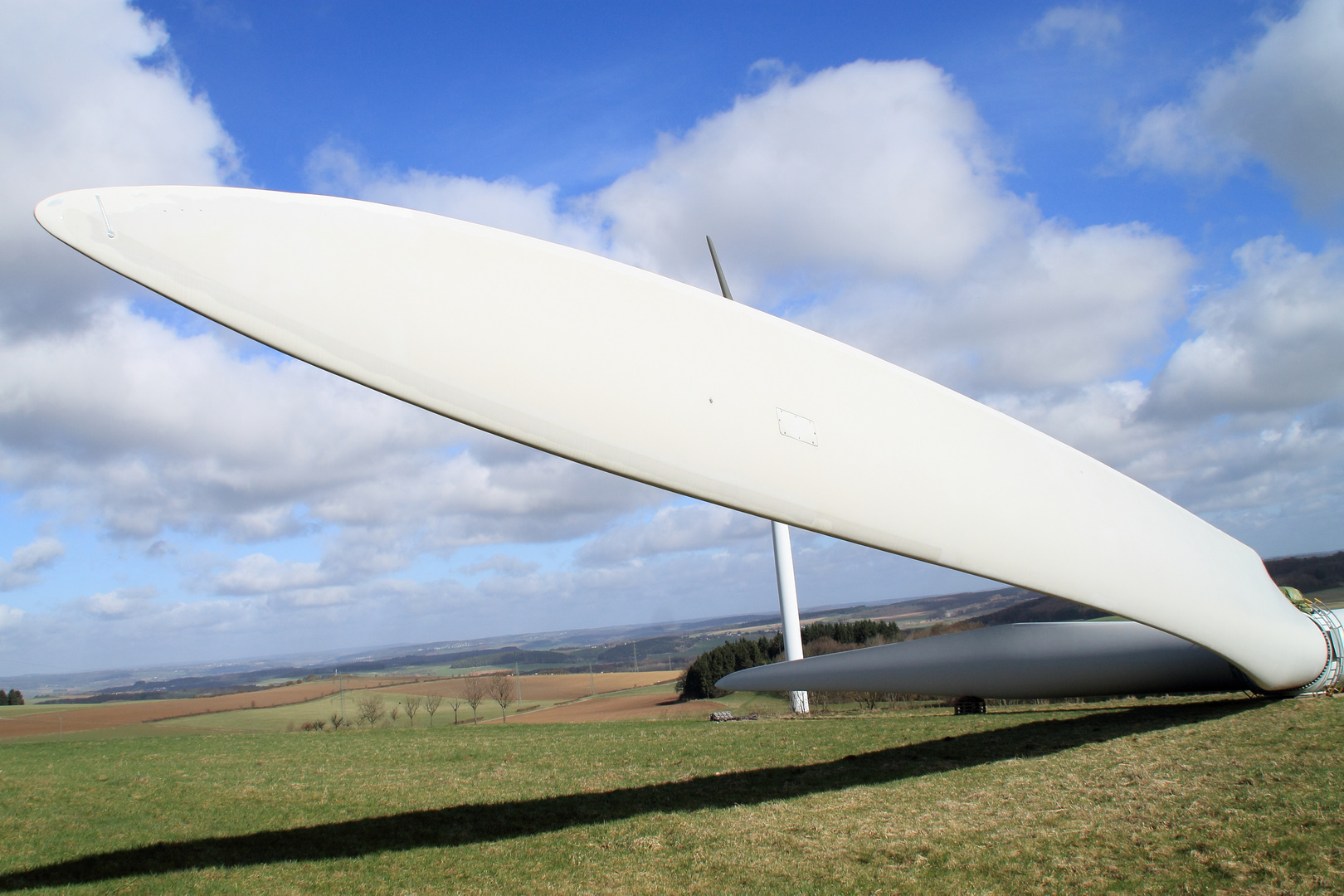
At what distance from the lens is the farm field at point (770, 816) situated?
155 inches

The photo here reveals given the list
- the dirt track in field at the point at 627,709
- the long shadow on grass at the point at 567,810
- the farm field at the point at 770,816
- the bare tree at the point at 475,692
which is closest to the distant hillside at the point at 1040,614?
the farm field at the point at 770,816

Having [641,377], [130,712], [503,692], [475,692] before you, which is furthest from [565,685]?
[641,377]

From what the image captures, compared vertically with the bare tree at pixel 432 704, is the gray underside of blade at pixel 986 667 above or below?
above

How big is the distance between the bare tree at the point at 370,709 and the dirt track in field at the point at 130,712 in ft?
15.3

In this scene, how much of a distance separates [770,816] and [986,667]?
2500mm

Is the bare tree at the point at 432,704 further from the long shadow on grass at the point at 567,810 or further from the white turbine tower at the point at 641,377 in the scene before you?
the white turbine tower at the point at 641,377

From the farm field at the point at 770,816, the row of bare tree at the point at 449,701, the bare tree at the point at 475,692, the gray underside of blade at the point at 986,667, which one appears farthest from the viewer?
the bare tree at the point at 475,692

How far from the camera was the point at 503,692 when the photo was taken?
37.9 metres

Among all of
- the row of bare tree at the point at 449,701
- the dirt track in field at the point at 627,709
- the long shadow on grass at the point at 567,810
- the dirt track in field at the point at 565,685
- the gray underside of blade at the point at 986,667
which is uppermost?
the gray underside of blade at the point at 986,667

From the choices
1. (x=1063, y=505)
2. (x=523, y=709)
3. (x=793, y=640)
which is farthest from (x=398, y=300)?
(x=523, y=709)

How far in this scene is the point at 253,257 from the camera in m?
2.60

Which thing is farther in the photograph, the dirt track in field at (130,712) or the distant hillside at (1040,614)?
the dirt track in field at (130,712)

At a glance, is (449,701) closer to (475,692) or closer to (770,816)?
(475,692)

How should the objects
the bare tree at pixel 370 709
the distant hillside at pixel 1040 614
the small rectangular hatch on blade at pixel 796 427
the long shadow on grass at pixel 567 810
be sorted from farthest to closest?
the bare tree at pixel 370 709, the distant hillside at pixel 1040 614, the long shadow on grass at pixel 567 810, the small rectangular hatch on blade at pixel 796 427
